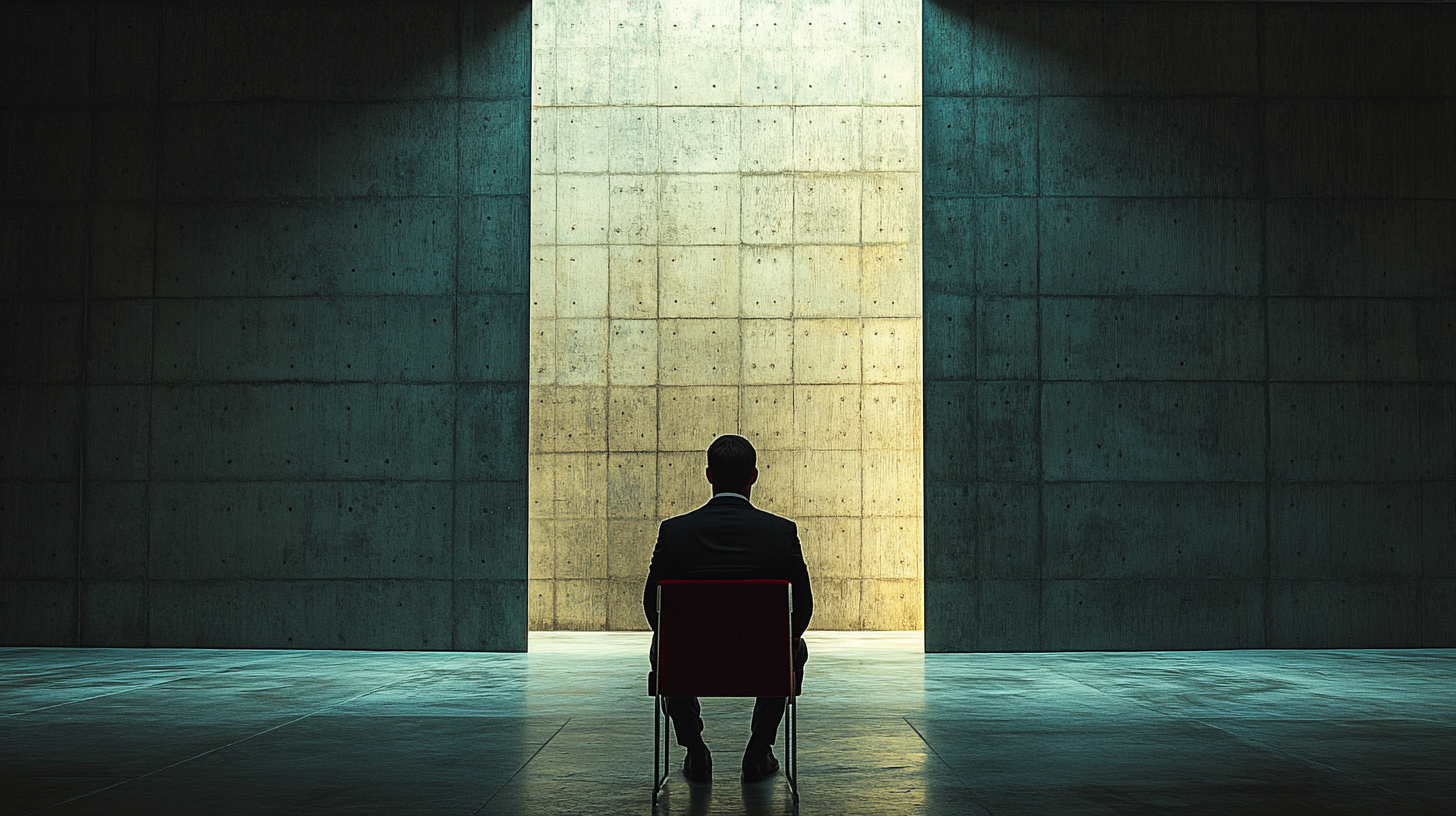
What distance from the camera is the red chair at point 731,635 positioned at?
4.16 metres

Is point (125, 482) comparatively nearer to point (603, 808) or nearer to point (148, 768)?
point (148, 768)

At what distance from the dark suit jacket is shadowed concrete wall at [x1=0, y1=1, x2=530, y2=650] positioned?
5469 millimetres

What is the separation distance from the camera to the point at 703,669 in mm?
4203

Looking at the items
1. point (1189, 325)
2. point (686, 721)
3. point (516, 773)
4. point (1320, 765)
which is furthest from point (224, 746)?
point (1189, 325)

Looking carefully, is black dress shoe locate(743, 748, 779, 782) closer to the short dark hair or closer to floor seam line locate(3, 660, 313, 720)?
the short dark hair

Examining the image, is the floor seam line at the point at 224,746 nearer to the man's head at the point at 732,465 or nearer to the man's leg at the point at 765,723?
the man's leg at the point at 765,723

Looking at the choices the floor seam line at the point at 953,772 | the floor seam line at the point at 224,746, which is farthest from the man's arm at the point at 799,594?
the floor seam line at the point at 224,746

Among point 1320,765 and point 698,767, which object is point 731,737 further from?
point 1320,765

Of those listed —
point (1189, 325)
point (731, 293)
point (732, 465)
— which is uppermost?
point (731, 293)

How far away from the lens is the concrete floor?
14.0 feet

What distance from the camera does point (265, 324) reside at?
9953 mm

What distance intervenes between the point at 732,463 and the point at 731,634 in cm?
65

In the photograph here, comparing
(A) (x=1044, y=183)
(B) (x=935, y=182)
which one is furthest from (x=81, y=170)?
(A) (x=1044, y=183)

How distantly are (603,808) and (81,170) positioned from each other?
8.19 metres
